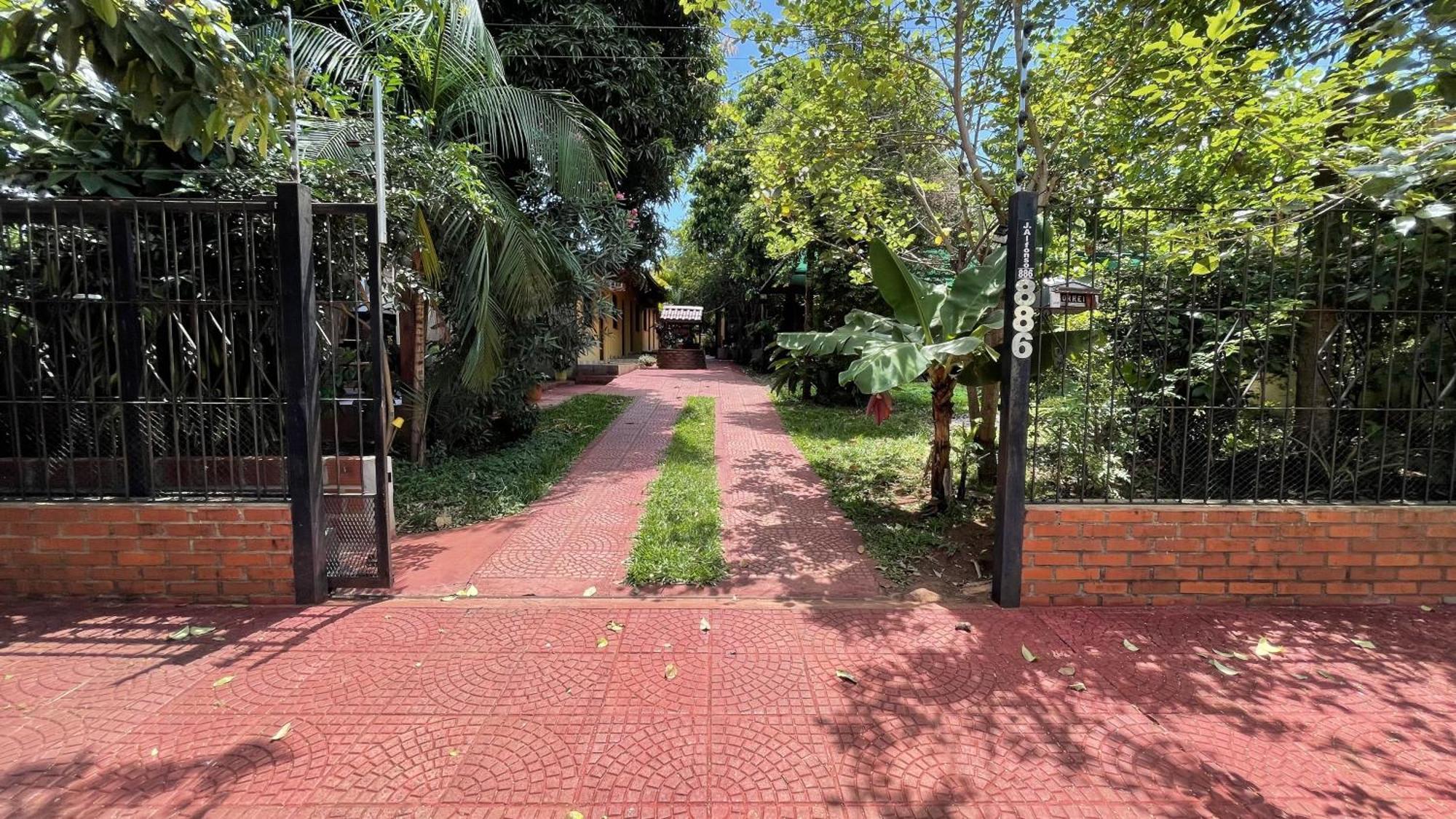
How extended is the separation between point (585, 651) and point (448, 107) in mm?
5867

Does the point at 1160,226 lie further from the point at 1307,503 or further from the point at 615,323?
the point at 615,323

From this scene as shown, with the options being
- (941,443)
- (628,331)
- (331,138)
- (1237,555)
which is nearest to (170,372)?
(331,138)

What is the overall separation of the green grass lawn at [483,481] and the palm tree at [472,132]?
0.98m

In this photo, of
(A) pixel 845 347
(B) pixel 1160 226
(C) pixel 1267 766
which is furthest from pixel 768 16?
(C) pixel 1267 766

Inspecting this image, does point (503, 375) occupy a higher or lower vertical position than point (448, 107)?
lower

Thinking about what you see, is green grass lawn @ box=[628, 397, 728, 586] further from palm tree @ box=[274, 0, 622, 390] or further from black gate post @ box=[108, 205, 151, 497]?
black gate post @ box=[108, 205, 151, 497]

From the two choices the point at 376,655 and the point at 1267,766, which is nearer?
the point at 1267,766

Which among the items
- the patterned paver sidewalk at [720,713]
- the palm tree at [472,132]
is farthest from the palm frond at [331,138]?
the patterned paver sidewalk at [720,713]

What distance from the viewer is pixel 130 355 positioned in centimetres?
378

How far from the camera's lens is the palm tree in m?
6.01

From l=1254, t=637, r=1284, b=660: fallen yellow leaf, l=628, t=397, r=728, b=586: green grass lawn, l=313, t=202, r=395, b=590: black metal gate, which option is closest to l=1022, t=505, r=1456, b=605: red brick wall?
l=1254, t=637, r=1284, b=660: fallen yellow leaf

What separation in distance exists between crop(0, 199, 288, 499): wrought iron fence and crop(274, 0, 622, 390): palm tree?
6.25 ft

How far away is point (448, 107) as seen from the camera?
6660 mm

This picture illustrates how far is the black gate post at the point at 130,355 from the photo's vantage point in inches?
146
